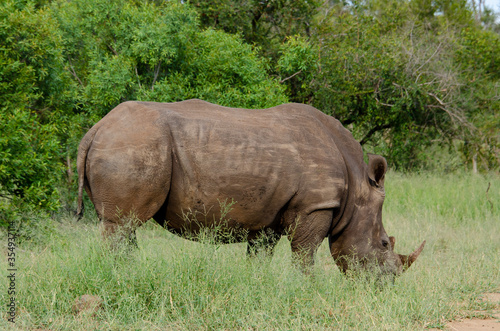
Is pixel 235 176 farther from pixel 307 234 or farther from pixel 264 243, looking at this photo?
pixel 264 243

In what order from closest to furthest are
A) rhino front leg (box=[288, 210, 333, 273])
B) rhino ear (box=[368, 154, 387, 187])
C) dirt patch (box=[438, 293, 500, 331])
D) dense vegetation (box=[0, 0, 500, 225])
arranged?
dirt patch (box=[438, 293, 500, 331]) < rhino front leg (box=[288, 210, 333, 273]) < rhino ear (box=[368, 154, 387, 187]) < dense vegetation (box=[0, 0, 500, 225])

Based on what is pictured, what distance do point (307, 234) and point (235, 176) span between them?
3.01ft

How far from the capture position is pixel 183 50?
9539 mm

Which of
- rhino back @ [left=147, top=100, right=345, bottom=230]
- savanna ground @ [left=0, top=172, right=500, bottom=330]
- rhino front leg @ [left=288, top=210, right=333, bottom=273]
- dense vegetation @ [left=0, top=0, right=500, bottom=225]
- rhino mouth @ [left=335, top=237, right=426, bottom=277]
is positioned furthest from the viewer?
dense vegetation @ [left=0, top=0, right=500, bottom=225]

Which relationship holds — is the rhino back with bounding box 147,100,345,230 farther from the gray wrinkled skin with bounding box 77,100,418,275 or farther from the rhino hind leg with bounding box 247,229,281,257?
the rhino hind leg with bounding box 247,229,281,257

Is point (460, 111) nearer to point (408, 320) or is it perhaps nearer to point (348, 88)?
point (348, 88)

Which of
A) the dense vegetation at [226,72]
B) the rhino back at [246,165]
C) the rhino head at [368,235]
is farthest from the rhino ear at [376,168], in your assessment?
the dense vegetation at [226,72]

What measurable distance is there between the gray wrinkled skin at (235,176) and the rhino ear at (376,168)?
0.01 m

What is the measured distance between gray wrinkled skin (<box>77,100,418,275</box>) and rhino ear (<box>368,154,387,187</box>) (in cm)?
1

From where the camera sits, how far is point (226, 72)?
9875 millimetres

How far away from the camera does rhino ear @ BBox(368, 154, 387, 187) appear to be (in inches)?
225

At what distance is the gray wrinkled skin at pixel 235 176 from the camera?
479cm

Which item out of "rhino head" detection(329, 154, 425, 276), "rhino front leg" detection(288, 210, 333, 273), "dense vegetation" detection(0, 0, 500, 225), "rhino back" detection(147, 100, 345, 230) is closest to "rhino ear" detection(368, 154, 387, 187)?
"rhino head" detection(329, 154, 425, 276)

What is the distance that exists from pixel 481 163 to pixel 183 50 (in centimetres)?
926
